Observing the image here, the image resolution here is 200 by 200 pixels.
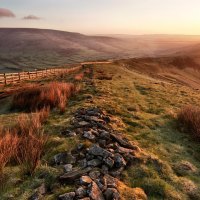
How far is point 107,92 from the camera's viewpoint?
1836 centimetres

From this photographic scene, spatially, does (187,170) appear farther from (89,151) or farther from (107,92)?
(107,92)

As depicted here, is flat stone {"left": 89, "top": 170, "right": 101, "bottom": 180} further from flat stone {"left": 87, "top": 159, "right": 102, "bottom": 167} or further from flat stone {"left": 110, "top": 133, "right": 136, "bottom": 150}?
flat stone {"left": 110, "top": 133, "right": 136, "bottom": 150}

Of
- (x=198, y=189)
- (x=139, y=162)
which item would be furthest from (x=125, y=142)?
(x=198, y=189)

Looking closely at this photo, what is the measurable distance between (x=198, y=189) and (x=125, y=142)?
2638 millimetres

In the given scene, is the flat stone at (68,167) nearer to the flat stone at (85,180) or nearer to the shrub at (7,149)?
the flat stone at (85,180)

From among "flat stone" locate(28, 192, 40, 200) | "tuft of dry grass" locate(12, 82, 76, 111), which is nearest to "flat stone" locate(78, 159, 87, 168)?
"flat stone" locate(28, 192, 40, 200)

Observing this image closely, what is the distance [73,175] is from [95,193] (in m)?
0.88

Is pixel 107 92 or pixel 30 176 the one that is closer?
pixel 30 176

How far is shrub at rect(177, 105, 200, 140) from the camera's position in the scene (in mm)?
11173

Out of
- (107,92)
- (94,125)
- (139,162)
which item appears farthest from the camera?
(107,92)

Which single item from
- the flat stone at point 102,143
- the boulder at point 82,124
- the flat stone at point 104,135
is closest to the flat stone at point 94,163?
the flat stone at point 102,143

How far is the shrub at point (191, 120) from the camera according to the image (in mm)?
11173

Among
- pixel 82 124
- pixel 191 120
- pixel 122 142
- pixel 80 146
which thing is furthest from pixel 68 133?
pixel 191 120

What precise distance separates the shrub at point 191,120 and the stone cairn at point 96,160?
3218mm
